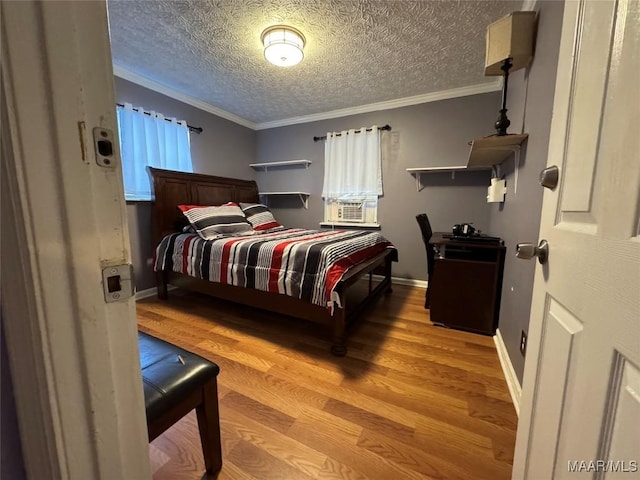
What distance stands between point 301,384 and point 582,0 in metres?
1.83

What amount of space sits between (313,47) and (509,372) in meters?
2.83

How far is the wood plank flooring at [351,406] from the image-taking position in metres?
1.04

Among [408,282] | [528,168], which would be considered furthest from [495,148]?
[408,282]

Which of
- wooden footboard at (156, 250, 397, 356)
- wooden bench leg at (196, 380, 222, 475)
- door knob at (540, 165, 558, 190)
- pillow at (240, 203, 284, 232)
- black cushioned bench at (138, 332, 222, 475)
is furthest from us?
pillow at (240, 203, 284, 232)

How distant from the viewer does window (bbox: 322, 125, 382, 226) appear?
11.4ft

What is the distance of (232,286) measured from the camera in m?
2.24

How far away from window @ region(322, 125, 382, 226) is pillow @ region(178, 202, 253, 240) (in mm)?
1350

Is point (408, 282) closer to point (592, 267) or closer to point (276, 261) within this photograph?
point (276, 261)

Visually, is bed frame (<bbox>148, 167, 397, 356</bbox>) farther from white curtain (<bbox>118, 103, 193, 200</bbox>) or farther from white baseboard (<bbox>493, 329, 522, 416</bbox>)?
white baseboard (<bbox>493, 329, 522, 416</bbox>)

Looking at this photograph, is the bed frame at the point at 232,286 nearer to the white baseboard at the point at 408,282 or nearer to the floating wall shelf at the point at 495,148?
the white baseboard at the point at 408,282

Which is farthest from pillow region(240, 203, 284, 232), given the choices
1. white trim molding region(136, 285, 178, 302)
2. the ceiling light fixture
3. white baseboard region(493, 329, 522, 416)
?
white baseboard region(493, 329, 522, 416)

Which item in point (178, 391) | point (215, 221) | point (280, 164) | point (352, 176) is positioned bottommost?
point (178, 391)

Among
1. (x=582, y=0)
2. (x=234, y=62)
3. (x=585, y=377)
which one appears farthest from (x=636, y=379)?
(x=234, y=62)

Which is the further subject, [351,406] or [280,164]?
[280,164]
